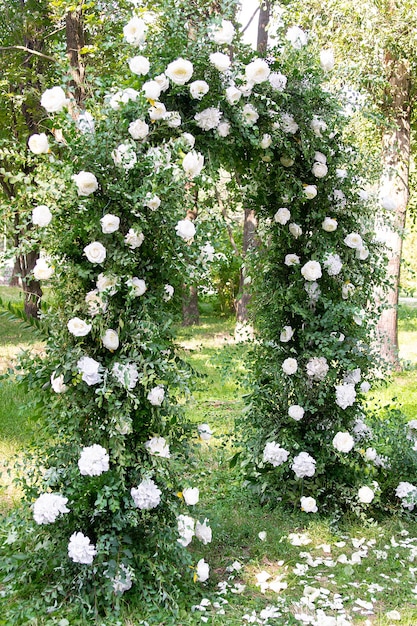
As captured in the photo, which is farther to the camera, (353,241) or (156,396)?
(353,241)

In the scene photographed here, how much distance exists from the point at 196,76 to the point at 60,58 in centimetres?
69

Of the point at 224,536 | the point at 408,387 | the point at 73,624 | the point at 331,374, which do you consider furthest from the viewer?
the point at 408,387

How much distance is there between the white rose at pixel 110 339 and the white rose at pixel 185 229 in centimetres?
55

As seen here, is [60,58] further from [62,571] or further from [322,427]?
[322,427]

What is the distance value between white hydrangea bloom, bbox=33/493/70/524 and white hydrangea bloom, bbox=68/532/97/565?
13 centimetres

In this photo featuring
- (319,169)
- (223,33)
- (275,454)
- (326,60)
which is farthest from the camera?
(275,454)

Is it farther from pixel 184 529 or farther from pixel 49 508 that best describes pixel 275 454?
pixel 49 508

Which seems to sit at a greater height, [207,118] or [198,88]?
[198,88]

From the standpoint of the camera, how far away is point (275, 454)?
4.05 m

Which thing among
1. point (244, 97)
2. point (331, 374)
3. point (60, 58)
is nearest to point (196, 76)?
point (244, 97)

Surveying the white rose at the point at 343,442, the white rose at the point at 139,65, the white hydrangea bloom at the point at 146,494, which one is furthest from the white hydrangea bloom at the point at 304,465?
the white rose at the point at 139,65

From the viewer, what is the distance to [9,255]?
2881 millimetres

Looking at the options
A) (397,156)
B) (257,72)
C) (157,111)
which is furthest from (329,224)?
(397,156)

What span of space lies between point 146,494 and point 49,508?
0.44 metres
